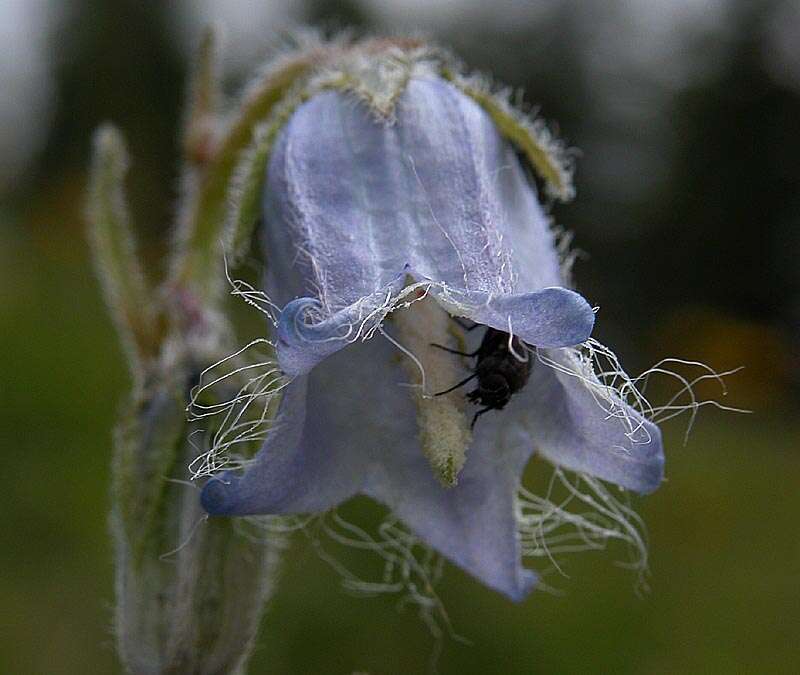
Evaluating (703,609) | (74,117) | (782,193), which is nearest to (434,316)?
(703,609)

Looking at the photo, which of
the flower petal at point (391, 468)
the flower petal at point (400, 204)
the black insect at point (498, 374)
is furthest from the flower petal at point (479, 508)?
the flower petal at point (400, 204)

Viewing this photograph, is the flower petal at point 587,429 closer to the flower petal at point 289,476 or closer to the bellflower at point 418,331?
the bellflower at point 418,331

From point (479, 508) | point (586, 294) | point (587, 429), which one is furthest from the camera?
point (586, 294)

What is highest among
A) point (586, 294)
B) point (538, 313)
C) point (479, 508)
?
point (538, 313)

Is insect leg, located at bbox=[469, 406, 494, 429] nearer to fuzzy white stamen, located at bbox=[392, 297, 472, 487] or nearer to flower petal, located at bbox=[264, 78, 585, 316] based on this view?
fuzzy white stamen, located at bbox=[392, 297, 472, 487]

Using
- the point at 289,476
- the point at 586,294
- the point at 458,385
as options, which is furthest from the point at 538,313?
the point at 586,294

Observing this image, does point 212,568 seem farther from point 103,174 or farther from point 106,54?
point 106,54

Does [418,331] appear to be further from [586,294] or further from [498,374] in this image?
[586,294]

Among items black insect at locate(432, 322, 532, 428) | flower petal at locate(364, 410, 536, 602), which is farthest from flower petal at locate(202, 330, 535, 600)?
black insect at locate(432, 322, 532, 428)
